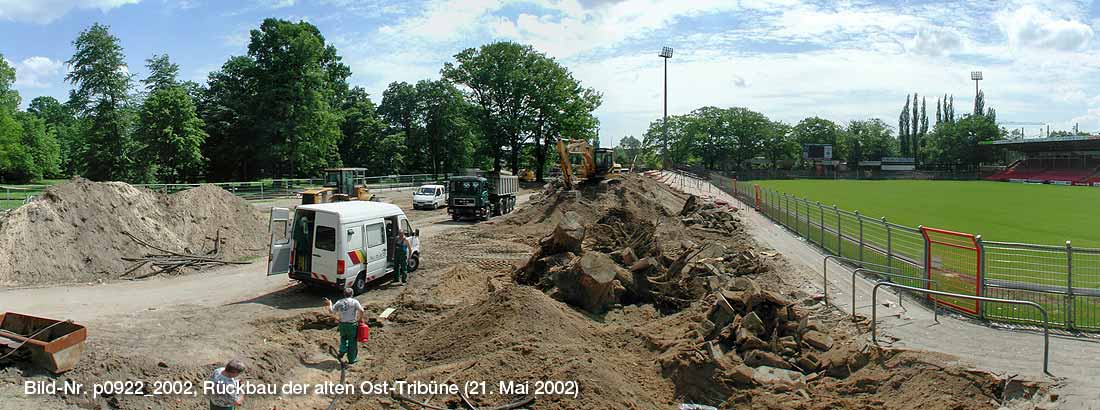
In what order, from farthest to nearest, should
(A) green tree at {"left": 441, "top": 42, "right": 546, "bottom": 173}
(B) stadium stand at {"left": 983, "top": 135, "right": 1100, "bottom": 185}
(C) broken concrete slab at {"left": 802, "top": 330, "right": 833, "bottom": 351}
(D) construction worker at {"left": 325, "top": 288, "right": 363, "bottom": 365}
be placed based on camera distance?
(B) stadium stand at {"left": 983, "top": 135, "right": 1100, "bottom": 185} < (A) green tree at {"left": 441, "top": 42, "right": 546, "bottom": 173} < (D) construction worker at {"left": 325, "top": 288, "right": 363, "bottom": 365} < (C) broken concrete slab at {"left": 802, "top": 330, "right": 833, "bottom": 351}

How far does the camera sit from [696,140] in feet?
335

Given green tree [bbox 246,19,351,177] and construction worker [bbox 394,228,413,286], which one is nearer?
construction worker [bbox 394,228,413,286]

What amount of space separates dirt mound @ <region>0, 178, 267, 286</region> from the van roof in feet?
24.0

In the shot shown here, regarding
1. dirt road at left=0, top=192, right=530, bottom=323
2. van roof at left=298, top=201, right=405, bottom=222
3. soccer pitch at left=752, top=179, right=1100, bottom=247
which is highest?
van roof at left=298, top=201, right=405, bottom=222

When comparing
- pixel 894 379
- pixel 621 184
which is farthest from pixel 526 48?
pixel 894 379

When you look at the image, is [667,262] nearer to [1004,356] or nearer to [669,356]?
[669,356]

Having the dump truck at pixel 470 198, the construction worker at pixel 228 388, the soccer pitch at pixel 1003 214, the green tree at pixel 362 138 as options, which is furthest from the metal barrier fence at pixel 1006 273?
the green tree at pixel 362 138

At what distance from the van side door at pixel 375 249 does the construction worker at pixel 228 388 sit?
328 inches

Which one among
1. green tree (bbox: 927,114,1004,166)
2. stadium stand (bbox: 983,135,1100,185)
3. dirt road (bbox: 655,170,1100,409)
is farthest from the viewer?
green tree (bbox: 927,114,1004,166)

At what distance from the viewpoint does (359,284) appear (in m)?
→ 15.0

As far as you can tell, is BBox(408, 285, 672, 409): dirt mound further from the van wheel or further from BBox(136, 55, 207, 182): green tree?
BBox(136, 55, 207, 182): green tree

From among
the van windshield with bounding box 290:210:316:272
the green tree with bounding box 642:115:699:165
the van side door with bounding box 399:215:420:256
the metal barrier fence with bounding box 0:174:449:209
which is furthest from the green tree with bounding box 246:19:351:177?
the green tree with bounding box 642:115:699:165

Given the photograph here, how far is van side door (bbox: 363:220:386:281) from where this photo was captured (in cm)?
1524

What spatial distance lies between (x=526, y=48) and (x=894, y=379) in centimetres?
6138
